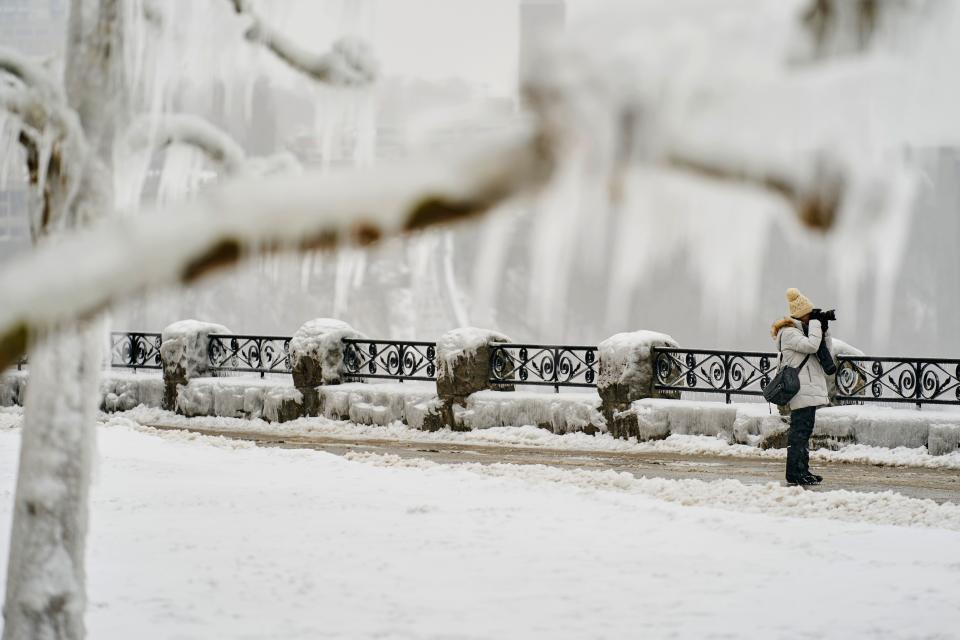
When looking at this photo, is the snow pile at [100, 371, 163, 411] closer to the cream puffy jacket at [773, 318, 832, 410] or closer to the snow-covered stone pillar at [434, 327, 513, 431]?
the snow-covered stone pillar at [434, 327, 513, 431]

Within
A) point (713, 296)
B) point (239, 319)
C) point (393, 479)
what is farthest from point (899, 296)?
point (713, 296)

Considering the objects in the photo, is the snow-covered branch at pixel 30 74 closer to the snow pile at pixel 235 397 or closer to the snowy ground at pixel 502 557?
the snowy ground at pixel 502 557

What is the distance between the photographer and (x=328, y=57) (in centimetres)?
539

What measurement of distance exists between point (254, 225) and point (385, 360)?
16.9 m

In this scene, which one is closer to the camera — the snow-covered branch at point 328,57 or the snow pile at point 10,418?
the snow-covered branch at point 328,57

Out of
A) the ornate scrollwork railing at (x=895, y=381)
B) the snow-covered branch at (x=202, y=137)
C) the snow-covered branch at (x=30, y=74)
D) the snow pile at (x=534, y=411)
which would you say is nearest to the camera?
the snow-covered branch at (x=30, y=74)

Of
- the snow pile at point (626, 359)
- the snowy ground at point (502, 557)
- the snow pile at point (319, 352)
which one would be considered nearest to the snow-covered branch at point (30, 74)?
the snowy ground at point (502, 557)

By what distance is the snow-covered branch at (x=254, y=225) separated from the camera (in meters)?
2.28

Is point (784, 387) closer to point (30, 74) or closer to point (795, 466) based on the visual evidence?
point (795, 466)

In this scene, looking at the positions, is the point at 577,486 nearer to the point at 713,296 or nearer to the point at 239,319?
the point at 713,296

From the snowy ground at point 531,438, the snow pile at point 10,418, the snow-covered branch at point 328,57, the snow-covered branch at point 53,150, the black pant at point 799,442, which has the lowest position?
the snow pile at point 10,418

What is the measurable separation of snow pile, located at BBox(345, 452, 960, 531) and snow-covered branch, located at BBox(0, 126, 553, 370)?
7.87 m

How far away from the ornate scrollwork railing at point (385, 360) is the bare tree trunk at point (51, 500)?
13732 millimetres

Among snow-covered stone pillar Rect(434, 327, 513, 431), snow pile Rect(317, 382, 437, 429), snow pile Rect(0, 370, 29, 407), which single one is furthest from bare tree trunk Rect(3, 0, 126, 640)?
snow pile Rect(0, 370, 29, 407)
